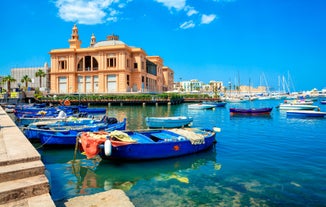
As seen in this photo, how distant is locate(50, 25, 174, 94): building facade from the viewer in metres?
65.2

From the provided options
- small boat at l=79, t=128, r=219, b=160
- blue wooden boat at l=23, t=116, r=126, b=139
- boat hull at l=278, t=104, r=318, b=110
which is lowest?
small boat at l=79, t=128, r=219, b=160

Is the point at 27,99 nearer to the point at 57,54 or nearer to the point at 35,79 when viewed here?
the point at 57,54

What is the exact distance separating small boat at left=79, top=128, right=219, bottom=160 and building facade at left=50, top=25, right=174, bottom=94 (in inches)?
2066

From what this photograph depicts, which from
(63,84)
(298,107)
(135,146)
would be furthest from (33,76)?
(135,146)

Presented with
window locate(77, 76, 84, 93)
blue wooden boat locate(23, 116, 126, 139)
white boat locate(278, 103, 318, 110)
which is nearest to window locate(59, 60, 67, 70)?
window locate(77, 76, 84, 93)

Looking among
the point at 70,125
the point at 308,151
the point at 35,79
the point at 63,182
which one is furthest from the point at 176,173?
the point at 35,79

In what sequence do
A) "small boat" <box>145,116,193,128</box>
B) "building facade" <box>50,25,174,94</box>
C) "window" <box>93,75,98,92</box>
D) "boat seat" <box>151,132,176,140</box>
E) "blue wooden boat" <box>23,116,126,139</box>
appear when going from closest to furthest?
"boat seat" <box>151,132,176,140</box> < "blue wooden boat" <box>23,116,126,139</box> < "small boat" <box>145,116,193,128</box> < "building facade" <box>50,25,174,94</box> < "window" <box>93,75,98,92</box>

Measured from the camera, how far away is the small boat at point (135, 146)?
11227 mm

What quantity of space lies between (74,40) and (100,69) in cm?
1514

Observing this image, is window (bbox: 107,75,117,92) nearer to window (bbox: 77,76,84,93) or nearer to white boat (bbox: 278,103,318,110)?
window (bbox: 77,76,84,93)

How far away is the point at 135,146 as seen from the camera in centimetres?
1162

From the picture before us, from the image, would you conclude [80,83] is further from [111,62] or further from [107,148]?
[107,148]

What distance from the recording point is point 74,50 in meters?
68.8

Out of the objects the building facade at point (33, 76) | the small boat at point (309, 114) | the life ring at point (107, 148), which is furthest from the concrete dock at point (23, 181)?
the building facade at point (33, 76)
